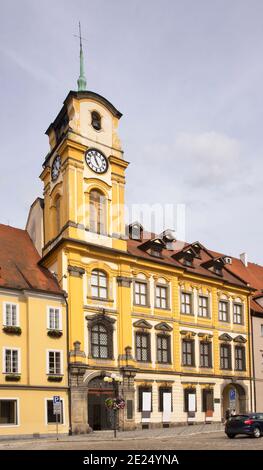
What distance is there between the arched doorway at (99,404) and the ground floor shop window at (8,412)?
597 cm

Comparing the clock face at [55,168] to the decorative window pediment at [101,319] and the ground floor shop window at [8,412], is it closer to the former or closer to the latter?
the decorative window pediment at [101,319]

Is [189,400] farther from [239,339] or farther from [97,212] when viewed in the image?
[97,212]

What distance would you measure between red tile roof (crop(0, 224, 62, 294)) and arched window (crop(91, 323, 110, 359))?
4.15 m

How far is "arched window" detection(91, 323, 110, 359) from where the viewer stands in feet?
150

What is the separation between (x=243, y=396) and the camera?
55656 mm

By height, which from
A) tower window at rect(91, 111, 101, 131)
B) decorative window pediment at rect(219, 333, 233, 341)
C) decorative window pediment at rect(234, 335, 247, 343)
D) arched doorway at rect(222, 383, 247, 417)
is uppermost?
tower window at rect(91, 111, 101, 131)

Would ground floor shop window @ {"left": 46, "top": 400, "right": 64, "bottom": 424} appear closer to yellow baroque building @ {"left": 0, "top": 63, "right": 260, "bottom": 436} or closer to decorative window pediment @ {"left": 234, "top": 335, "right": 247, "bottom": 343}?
yellow baroque building @ {"left": 0, "top": 63, "right": 260, "bottom": 436}

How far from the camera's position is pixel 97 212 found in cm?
4903

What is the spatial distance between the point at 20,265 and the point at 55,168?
→ 8781 millimetres

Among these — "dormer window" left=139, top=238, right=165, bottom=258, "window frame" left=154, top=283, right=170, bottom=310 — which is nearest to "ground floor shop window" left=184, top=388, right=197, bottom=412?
"window frame" left=154, top=283, right=170, bottom=310

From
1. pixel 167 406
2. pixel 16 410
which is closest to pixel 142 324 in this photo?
pixel 167 406

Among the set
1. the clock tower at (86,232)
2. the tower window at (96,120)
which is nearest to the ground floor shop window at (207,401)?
the clock tower at (86,232)
